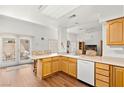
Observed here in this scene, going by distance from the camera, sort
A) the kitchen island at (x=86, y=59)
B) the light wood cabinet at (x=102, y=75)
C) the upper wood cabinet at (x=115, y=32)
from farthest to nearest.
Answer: the upper wood cabinet at (x=115, y=32), the light wood cabinet at (x=102, y=75), the kitchen island at (x=86, y=59)

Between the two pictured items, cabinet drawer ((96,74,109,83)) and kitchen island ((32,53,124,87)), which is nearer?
kitchen island ((32,53,124,87))

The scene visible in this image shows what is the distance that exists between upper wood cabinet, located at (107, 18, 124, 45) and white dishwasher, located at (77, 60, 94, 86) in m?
0.89

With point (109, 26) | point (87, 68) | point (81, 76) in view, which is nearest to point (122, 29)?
point (109, 26)

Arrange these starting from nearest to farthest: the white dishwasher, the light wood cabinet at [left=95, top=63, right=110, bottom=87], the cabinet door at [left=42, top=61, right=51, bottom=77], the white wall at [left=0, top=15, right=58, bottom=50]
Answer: the light wood cabinet at [left=95, top=63, right=110, bottom=87], the white dishwasher, the cabinet door at [left=42, top=61, right=51, bottom=77], the white wall at [left=0, top=15, right=58, bottom=50]

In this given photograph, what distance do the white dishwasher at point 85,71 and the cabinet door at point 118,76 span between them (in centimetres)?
66

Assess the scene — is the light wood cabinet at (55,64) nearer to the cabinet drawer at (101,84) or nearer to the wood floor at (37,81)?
the wood floor at (37,81)

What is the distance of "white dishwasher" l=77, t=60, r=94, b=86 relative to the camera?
→ 9.21ft

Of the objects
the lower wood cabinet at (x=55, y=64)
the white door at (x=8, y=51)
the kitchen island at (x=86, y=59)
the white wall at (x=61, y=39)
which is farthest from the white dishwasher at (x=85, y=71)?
the white door at (x=8, y=51)

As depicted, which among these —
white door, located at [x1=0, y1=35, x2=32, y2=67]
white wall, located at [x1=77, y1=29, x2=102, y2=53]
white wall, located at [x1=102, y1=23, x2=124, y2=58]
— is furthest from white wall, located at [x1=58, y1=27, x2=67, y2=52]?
white wall, located at [x1=77, y1=29, x2=102, y2=53]

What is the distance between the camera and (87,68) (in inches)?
116

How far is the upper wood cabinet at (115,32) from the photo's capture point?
8.36ft

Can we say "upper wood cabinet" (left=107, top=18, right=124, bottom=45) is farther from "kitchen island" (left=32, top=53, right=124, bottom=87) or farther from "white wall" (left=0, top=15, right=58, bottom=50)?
"white wall" (left=0, top=15, right=58, bottom=50)

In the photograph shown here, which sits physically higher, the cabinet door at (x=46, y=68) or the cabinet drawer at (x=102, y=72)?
the cabinet drawer at (x=102, y=72)
